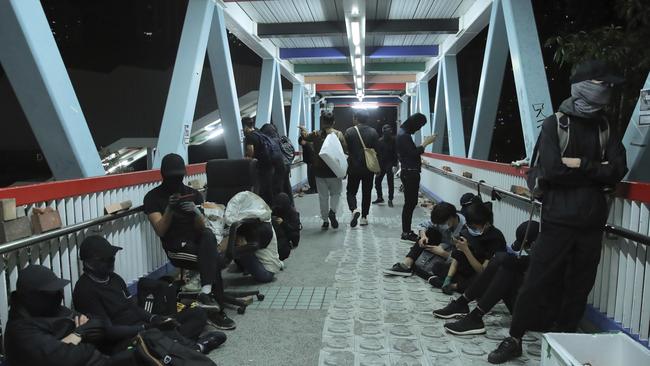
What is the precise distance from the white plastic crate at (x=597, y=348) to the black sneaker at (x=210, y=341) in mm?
1752

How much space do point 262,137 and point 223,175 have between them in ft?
3.94

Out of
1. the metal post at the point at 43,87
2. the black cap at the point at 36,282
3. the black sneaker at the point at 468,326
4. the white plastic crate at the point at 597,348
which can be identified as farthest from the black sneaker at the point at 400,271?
the black cap at the point at 36,282

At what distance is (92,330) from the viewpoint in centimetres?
217

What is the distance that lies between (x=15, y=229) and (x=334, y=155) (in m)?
3.99

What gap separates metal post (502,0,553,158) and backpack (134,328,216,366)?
358cm

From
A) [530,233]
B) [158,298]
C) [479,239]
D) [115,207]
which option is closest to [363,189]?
[479,239]

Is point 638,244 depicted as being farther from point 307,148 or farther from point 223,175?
point 307,148

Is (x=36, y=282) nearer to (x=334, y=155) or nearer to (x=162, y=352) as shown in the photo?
(x=162, y=352)

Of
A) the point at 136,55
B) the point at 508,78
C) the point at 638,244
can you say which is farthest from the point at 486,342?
the point at 136,55

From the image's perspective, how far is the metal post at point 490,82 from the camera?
227 inches

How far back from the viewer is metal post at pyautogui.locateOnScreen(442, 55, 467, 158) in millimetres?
9680

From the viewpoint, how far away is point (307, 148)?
26.6 ft

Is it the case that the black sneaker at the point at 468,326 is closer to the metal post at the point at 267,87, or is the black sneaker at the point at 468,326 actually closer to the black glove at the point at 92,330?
the black glove at the point at 92,330

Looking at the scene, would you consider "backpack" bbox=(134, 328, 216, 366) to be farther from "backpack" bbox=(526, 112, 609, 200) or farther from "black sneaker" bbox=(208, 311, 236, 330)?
"backpack" bbox=(526, 112, 609, 200)
